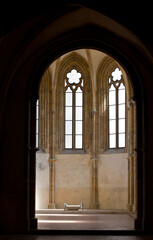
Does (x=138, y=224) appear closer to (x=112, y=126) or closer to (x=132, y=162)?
(x=132, y=162)

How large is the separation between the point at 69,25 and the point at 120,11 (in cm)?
345

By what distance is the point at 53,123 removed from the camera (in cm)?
2572

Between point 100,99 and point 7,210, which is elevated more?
point 100,99

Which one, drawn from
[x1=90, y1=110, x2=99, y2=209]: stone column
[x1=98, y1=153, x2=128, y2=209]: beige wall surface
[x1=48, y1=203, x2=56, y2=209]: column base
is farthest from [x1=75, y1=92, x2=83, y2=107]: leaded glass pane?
[x1=48, y1=203, x2=56, y2=209]: column base

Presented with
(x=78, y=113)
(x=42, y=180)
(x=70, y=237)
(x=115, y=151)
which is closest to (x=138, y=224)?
(x=70, y=237)

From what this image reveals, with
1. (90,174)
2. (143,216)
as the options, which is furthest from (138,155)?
(90,174)

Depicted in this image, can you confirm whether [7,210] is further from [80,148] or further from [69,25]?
[80,148]

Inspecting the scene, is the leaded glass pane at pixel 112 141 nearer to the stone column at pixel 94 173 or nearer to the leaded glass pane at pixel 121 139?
the leaded glass pane at pixel 121 139

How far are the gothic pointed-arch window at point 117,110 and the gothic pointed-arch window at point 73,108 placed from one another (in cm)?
164

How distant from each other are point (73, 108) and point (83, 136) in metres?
1.52

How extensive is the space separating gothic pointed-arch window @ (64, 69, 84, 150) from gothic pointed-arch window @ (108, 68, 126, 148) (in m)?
1.64

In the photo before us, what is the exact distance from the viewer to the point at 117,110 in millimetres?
25000

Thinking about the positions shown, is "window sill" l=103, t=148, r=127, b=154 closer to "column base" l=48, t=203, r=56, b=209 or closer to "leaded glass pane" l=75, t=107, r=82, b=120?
"leaded glass pane" l=75, t=107, r=82, b=120

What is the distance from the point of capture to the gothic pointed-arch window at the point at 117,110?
24.7m
